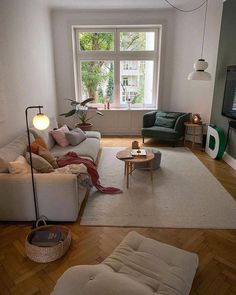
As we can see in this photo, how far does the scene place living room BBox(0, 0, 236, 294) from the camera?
209 cm

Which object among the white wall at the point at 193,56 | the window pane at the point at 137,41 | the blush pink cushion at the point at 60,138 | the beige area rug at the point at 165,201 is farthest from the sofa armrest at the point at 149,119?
the blush pink cushion at the point at 60,138

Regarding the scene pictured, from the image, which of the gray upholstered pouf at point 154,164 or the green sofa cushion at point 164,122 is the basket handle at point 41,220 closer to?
the gray upholstered pouf at point 154,164

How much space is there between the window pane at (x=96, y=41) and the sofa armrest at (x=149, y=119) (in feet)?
6.61

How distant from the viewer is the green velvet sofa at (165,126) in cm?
507

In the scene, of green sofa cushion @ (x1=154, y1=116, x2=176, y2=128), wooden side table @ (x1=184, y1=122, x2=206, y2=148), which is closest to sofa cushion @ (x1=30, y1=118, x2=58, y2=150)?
green sofa cushion @ (x1=154, y1=116, x2=176, y2=128)

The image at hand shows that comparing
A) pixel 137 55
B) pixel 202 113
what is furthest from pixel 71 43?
pixel 202 113

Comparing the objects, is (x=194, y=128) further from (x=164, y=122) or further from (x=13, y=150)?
(x=13, y=150)

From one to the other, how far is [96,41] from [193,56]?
2446 millimetres

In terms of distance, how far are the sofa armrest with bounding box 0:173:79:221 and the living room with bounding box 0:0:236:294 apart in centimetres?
7

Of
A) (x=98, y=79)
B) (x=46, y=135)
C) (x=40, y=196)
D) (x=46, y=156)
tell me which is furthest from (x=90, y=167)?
(x=98, y=79)

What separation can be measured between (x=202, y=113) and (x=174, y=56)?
1650 millimetres

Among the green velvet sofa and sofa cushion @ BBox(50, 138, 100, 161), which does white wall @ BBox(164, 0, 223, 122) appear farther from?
sofa cushion @ BBox(50, 138, 100, 161)

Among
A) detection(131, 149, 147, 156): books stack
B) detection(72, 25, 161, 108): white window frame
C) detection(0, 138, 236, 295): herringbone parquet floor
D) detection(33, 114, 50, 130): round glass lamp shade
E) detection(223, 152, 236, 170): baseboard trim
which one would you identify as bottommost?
detection(0, 138, 236, 295): herringbone parquet floor

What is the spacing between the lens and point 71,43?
221 inches
